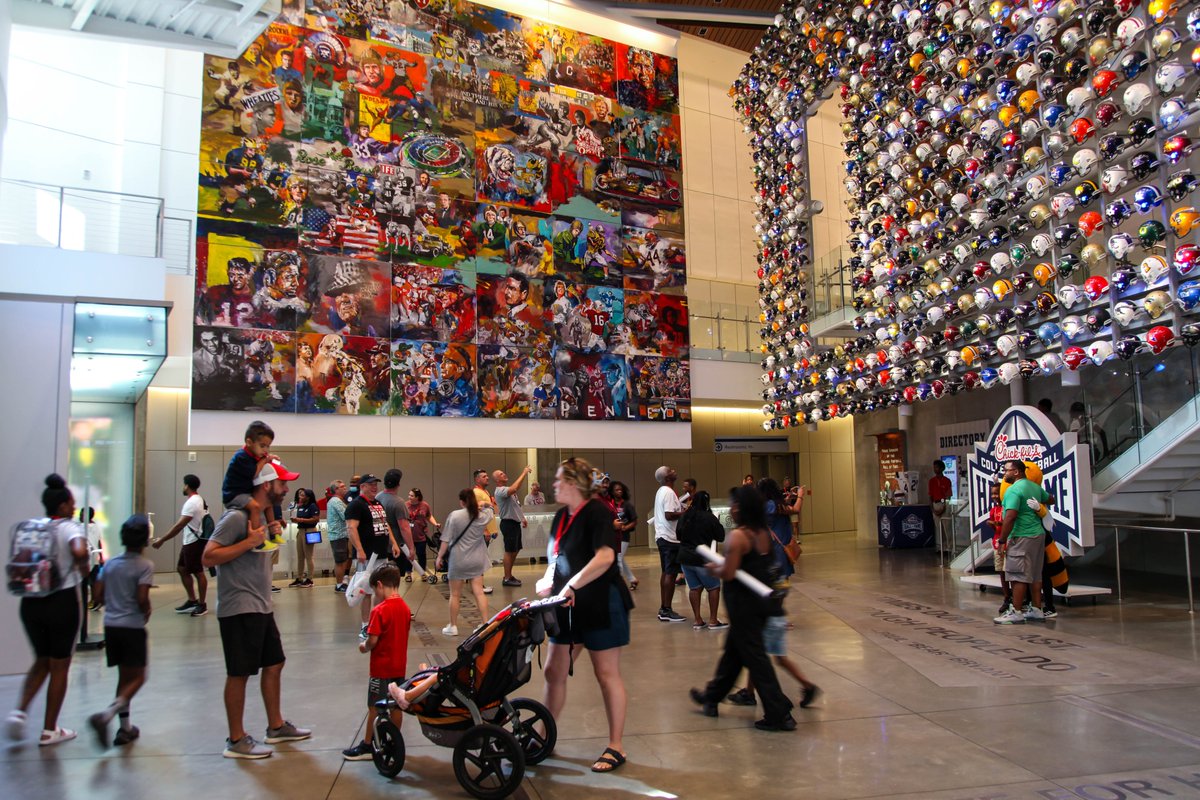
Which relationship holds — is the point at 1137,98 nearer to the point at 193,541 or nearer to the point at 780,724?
the point at 780,724

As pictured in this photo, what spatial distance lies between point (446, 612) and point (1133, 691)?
7282mm

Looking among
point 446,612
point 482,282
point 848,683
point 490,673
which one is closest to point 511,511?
point 446,612

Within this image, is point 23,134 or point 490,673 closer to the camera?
point 490,673

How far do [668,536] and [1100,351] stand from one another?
5.69m

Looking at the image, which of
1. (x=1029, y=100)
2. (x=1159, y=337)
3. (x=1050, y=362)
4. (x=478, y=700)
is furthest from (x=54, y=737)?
(x=1029, y=100)

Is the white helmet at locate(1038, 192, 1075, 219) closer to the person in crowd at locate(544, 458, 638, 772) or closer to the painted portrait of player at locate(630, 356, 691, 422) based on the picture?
the person in crowd at locate(544, 458, 638, 772)

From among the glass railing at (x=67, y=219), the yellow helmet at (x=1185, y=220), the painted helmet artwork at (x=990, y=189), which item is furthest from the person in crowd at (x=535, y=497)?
the yellow helmet at (x=1185, y=220)

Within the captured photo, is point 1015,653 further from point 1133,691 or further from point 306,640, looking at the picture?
point 306,640

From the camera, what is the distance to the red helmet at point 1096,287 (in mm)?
10117

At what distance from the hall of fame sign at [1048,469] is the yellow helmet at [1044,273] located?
5.63 ft

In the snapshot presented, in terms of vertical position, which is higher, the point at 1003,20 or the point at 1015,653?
the point at 1003,20

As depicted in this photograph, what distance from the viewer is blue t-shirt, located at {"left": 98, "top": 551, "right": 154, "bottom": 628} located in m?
5.29

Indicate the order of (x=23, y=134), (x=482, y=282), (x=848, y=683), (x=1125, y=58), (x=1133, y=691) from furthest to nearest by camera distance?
(x=482, y=282) < (x=23, y=134) < (x=1125, y=58) < (x=848, y=683) < (x=1133, y=691)

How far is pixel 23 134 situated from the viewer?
15.6 metres
